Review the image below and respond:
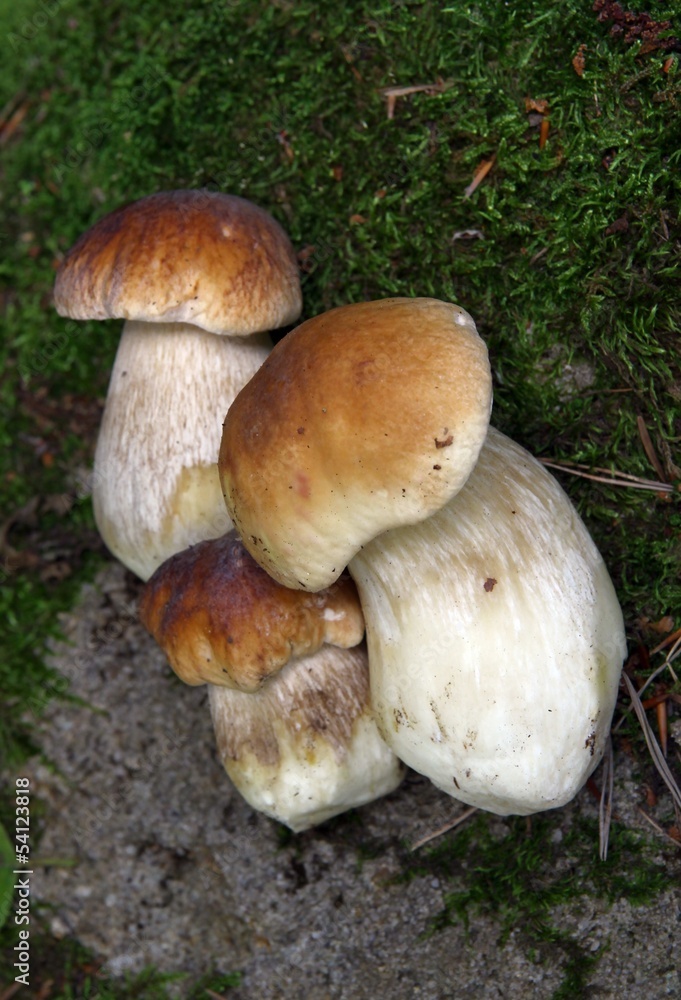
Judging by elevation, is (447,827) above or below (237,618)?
below

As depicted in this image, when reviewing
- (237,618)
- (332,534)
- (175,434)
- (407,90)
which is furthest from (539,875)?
(407,90)

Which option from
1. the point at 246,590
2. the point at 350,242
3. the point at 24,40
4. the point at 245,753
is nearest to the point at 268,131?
the point at 350,242

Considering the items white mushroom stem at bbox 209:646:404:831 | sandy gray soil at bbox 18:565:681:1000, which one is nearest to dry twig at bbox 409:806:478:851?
sandy gray soil at bbox 18:565:681:1000

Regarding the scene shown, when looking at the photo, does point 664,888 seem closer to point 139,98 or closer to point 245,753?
point 245,753

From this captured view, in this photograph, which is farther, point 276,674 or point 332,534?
point 276,674

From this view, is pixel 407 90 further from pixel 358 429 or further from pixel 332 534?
pixel 332 534

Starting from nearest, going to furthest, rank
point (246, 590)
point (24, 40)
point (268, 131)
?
point (246, 590), point (268, 131), point (24, 40)

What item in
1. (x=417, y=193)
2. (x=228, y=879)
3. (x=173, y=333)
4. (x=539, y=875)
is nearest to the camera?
(x=539, y=875)
